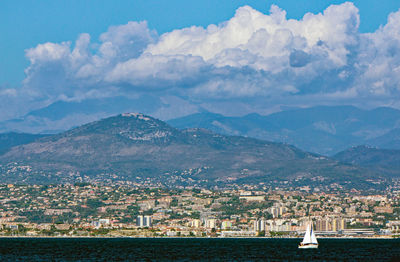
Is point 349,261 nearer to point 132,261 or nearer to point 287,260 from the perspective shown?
point 287,260

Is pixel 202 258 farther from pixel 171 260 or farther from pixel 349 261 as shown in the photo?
pixel 349 261

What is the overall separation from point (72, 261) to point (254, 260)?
126 ft

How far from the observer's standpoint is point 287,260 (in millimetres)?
193750

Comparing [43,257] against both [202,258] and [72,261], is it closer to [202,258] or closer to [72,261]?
[72,261]

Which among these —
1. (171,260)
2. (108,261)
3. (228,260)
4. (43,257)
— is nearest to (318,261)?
(228,260)

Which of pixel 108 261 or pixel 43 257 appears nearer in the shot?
pixel 108 261

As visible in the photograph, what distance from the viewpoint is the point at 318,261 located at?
190 metres

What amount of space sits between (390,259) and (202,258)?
40231 millimetres

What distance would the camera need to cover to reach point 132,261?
602 ft

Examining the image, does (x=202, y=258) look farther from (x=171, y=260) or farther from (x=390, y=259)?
(x=390, y=259)

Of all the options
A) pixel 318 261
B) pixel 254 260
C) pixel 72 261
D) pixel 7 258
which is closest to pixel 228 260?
pixel 254 260

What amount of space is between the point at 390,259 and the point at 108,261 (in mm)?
60067

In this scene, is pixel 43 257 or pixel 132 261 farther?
pixel 43 257

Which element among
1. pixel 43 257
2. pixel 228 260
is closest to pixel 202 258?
pixel 228 260
